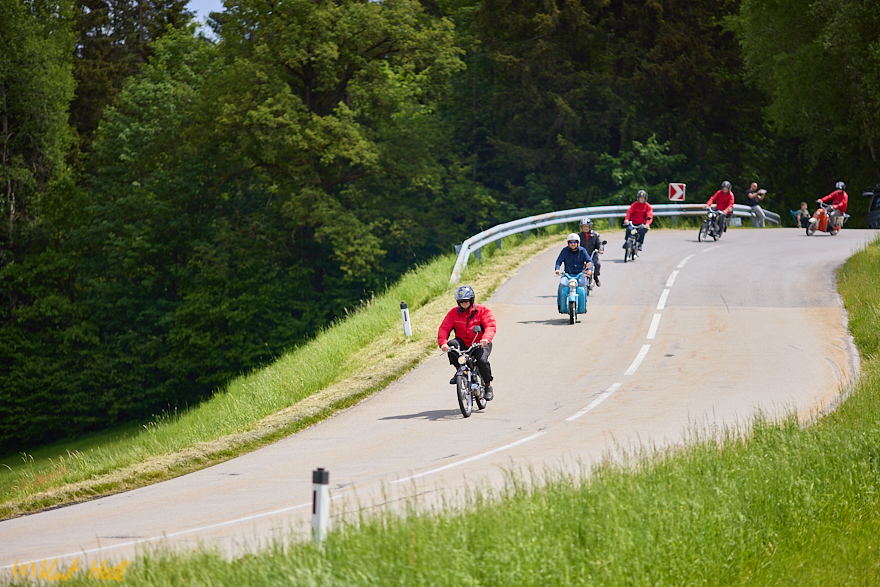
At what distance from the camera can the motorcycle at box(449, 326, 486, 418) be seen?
1354 centimetres

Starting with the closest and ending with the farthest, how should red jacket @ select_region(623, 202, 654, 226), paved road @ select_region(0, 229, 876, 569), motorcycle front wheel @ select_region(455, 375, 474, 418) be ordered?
A: paved road @ select_region(0, 229, 876, 569) < motorcycle front wheel @ select_region(455, 375, 474, 418) < red jacket @ select_region(623, 202, 654, 226)

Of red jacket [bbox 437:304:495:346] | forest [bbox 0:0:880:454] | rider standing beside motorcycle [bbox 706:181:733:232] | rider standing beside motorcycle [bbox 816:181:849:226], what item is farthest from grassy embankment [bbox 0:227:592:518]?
forest [bbox 0:0:880:454]

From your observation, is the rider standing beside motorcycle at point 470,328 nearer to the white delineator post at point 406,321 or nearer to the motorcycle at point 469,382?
the motorcycle at point 469,382

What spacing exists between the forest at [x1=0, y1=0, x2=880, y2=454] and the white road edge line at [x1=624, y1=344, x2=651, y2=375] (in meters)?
25.5

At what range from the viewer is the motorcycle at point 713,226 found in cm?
3195

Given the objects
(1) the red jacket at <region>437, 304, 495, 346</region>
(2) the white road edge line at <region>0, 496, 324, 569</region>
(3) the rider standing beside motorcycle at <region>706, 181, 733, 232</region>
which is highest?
(3) the rider standing beside motorcycle at <region>706, 181, 733, 232</region>

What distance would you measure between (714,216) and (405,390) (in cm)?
1930

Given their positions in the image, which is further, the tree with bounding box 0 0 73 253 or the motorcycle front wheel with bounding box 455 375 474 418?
the tree with bounding box 0 0 73 253

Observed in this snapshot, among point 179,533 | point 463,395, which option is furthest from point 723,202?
point 179,533

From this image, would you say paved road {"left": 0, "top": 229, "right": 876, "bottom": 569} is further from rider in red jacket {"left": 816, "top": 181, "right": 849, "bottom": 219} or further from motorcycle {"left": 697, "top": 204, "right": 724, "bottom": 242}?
rider in red jacket {"left": 816, "top": 181, "right": 849, "bottom": 219}

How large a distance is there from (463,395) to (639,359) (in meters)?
4.78

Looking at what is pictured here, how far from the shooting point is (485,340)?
13.7 meters

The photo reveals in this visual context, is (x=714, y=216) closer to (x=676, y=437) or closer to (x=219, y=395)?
(x=219, y=395)

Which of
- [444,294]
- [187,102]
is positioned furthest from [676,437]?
[187,102]
